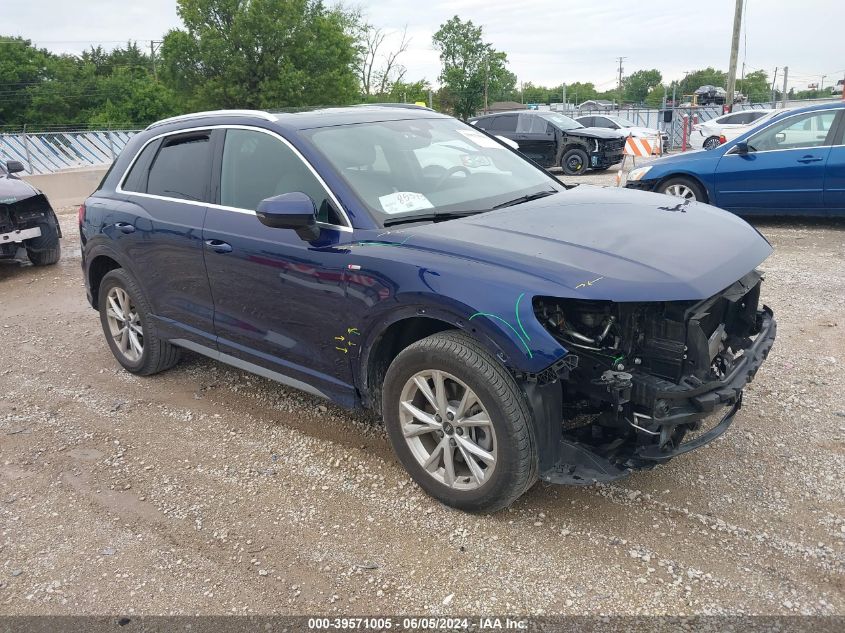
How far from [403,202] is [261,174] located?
92cm

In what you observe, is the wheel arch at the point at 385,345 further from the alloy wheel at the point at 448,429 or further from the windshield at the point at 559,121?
the windshield at the point at 559,121

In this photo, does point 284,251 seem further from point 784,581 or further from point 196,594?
point 784,581

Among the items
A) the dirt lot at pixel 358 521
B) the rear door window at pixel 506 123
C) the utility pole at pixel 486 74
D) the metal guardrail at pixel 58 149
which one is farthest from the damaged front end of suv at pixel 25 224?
the utility pole at pixel 486 74

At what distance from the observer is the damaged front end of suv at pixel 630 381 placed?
2783mm

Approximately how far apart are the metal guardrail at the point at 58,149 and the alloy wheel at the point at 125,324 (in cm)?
1532

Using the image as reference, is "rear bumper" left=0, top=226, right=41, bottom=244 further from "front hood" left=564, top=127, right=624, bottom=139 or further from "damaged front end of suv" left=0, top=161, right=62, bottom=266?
"front hood" left=564, top=127, right=624, bottom=139

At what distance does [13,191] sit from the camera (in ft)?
28.0

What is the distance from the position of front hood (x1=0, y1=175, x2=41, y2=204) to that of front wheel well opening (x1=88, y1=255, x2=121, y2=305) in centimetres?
404

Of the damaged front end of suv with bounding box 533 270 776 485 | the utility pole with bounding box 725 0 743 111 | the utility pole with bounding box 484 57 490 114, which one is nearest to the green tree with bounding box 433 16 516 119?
the utility pole with bounding box 484 57 490 114

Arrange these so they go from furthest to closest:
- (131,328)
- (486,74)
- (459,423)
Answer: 1. (486,74)
2. (131,328)
3. (459,423)

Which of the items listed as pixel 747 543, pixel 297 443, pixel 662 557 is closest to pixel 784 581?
pixel 747 543

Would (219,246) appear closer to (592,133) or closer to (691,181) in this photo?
(691,181)

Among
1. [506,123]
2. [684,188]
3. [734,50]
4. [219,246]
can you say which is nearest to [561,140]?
[506,123]

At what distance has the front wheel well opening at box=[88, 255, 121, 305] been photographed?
16.8 ft
